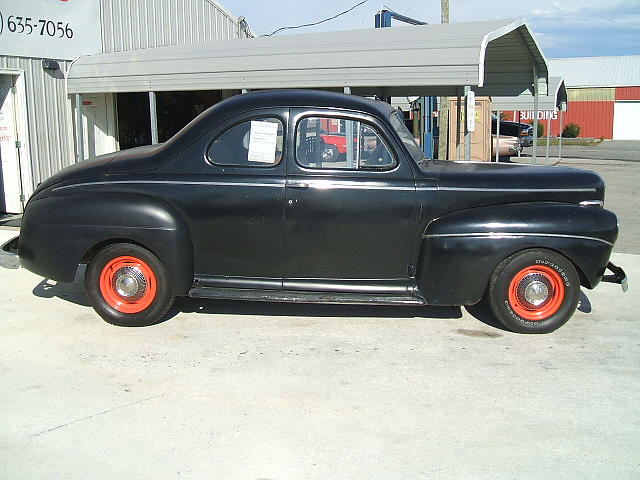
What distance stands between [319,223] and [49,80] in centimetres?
791

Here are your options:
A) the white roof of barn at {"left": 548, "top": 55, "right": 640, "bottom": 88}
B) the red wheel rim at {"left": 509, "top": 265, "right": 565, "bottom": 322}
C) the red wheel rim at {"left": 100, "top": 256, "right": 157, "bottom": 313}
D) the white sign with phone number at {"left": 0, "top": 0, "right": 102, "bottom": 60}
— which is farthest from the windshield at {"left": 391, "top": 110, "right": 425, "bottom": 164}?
the white roof of barn at {"left": 548, "top": 55, "right": 640, "bottom": 88}

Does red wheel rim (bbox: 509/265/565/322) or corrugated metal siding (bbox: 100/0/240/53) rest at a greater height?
corrugated metal siding (bbox: 100/0/240/53)

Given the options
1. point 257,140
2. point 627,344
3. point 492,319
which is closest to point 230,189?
point 257,140

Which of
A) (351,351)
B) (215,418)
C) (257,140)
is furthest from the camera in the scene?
(257,140)

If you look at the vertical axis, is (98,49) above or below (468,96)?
above

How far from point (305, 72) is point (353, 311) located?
5259 mm

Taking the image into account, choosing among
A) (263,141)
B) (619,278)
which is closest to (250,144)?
(263,141)

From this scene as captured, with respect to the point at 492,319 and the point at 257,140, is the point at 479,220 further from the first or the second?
the point at 257,140

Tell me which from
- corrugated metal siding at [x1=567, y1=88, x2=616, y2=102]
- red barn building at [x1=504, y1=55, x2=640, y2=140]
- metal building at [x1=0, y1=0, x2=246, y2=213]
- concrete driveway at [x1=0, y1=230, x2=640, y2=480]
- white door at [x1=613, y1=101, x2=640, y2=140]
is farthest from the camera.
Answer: corrugated metal siding at [x1=567, y1=88, x2=616, y2=102]

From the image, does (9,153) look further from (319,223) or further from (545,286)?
(545,286)

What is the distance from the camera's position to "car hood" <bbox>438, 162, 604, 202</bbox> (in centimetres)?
544

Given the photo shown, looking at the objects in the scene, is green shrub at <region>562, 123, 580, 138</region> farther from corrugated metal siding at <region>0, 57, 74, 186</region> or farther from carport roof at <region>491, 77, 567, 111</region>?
corrugated metal siding at <region>0, 57, 74, 186</region>

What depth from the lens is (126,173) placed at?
5594mm

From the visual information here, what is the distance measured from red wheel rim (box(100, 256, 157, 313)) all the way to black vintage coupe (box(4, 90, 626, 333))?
13 millimetres
